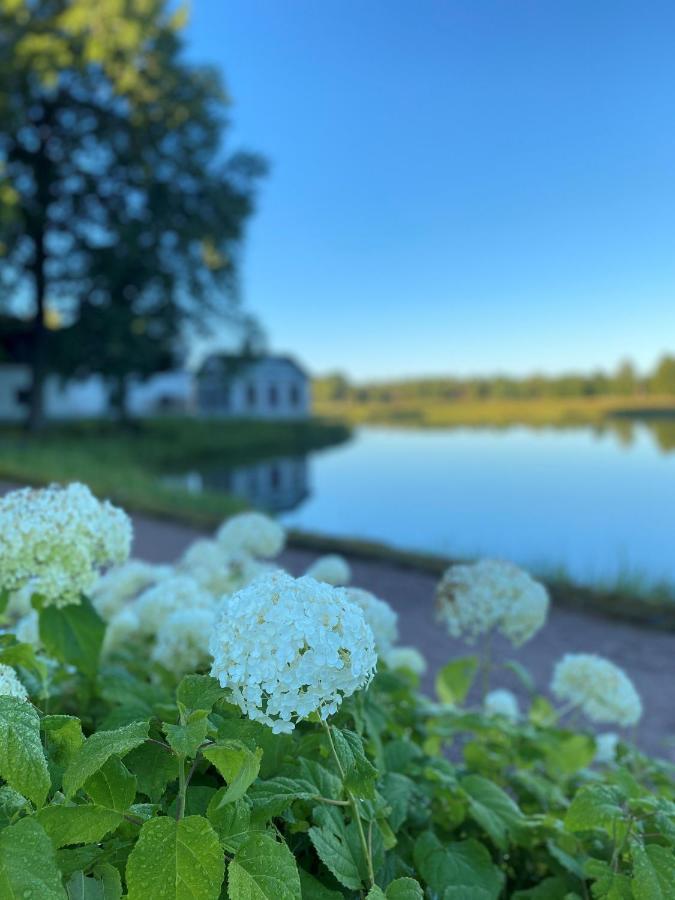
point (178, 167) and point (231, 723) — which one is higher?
point (178, 167)

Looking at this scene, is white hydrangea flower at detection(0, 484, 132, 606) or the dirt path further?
the dirt path

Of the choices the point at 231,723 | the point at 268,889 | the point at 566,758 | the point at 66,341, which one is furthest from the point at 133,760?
the point at 66,341

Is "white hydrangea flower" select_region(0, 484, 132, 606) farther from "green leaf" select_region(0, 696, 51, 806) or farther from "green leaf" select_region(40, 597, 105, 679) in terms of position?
"green leaf" select_region(0, 696, 51, 806)

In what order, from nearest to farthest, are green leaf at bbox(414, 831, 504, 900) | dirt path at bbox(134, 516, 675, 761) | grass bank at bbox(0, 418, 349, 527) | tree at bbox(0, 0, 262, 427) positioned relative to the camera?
1. green leaf at bbox(414, 831, 504, 900)
2. dirt path at bbox(134, 516, 675, 761)
3. grass bank at bbox(0, 418, 349, 527)
4. tree at bbox(0, 0, 262, 427)

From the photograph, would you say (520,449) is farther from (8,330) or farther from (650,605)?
(650,605)

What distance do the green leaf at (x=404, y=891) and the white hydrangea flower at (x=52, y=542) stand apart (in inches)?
44.7

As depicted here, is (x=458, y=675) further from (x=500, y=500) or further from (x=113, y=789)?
(x=500, y=500)

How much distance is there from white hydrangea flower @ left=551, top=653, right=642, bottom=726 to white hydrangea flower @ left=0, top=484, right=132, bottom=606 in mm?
1721

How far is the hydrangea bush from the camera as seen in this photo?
98cm

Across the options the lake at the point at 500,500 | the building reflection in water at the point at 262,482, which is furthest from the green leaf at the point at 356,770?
the building reflection in water at the point at 262,482

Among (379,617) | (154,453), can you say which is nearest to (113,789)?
(379,617)

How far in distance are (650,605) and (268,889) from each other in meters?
6.45

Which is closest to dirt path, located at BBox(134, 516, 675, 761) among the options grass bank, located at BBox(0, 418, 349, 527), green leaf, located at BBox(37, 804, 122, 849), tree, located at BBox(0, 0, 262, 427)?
green leaf, located at BBox(37, 804, 122, 849)

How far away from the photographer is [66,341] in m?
25.0
